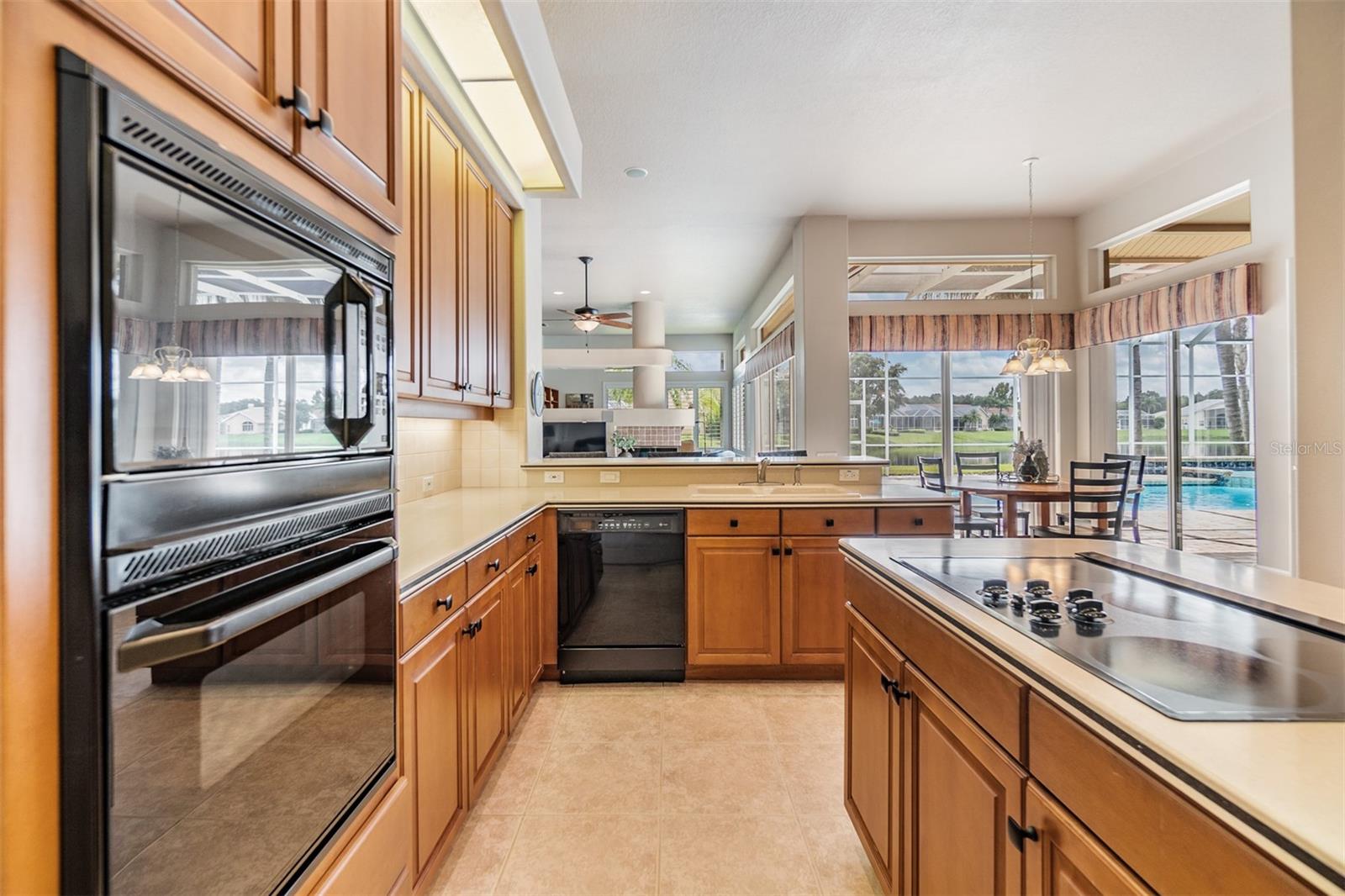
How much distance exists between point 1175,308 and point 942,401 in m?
1.99

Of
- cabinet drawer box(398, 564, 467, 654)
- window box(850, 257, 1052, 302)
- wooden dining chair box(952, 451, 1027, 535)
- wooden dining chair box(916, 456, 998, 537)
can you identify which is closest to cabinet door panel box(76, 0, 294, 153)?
cabinet drawer box(398, 564, 467, 654)

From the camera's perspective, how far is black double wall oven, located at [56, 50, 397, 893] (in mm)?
557

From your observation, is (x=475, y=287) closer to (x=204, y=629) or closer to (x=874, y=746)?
(x=204, y=629)

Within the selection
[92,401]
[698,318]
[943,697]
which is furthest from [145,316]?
[698,318]

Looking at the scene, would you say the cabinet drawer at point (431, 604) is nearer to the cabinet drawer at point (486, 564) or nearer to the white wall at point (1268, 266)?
the cabinet drawer at point (486, 564)

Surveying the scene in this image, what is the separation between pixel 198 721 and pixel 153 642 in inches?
6.0

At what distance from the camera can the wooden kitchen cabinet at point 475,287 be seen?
2.46 m

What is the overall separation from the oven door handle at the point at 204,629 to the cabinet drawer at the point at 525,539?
1.27 m

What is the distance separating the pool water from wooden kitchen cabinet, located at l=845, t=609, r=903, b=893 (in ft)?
13.9

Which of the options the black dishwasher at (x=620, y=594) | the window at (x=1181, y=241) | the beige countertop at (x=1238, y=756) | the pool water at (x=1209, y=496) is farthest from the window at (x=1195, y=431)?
the beige countertop at (x=1238, y=756)

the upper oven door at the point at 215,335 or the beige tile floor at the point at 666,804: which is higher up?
the upper oven door at the point at 215,335

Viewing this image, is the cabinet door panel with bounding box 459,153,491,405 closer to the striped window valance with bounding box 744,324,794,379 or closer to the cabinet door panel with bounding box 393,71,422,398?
the cabinet door panel with bounding box 393,71,422,398

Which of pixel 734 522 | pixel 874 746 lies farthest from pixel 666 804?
pixel 734 522

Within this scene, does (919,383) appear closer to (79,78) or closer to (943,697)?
(943,697)
